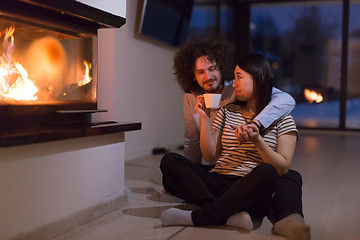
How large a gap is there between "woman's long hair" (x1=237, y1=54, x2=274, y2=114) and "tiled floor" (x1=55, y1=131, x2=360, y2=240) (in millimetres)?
574

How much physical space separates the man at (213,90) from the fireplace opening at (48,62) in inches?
23.4

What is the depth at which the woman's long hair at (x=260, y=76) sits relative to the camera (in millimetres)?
1951

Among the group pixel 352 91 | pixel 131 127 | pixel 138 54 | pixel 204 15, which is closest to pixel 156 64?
pixel 138 54

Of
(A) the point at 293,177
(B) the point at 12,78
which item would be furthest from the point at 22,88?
(A) the point at 293,177

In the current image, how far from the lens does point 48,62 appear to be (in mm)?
1952

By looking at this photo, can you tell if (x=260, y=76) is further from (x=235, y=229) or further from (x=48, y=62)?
(x=48, y=62)

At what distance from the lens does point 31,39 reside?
1.87 metres

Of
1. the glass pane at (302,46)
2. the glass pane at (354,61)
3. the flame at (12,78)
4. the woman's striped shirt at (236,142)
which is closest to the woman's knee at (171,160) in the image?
the woman's striped shirt at (236,142)

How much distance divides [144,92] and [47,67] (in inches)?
89.2

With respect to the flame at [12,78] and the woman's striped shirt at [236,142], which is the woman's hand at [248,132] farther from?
the flame at [12,78]

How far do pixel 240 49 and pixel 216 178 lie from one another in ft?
17.9

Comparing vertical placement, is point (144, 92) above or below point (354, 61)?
below

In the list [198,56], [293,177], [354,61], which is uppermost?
[354,61]

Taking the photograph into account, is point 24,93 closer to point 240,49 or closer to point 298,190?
point 298,190
